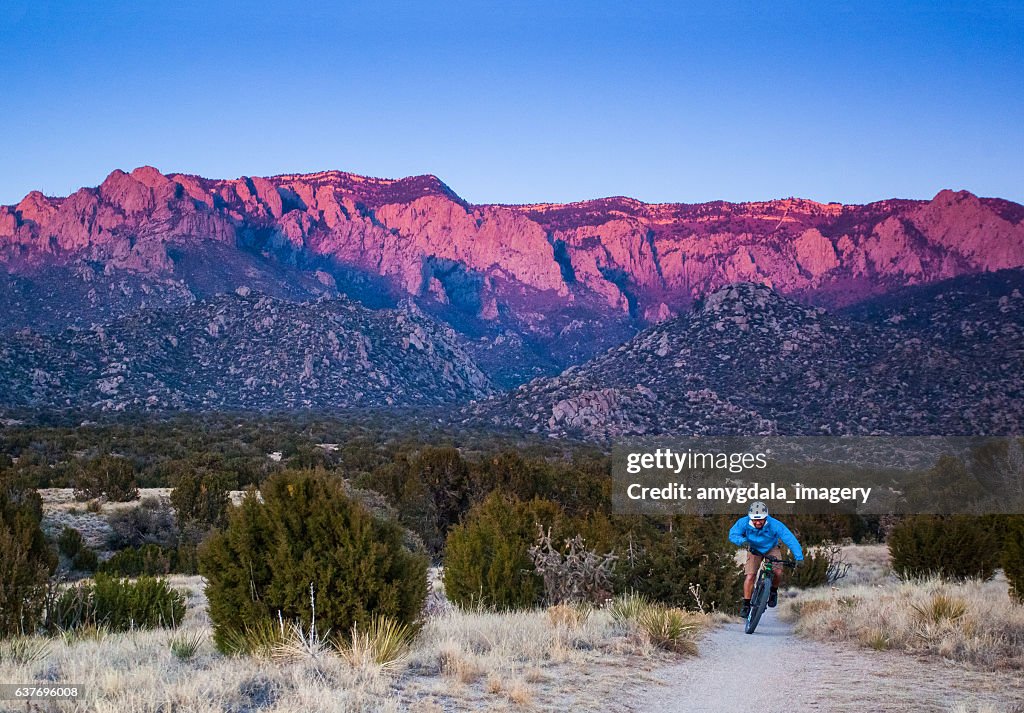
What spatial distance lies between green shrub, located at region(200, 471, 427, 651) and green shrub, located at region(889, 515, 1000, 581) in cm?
1665

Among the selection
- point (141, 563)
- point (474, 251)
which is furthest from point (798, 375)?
point (474, 251)

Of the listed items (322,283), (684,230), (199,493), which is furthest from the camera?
(684,230)

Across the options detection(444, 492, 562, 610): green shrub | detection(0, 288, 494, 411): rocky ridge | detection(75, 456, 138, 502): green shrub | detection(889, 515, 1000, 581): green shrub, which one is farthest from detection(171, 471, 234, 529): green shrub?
detection(0, 288, 494, 411): rocky ridge

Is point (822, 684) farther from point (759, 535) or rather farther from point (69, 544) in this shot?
Answer: point (69, 544)

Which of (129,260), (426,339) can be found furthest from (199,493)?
(129,260)

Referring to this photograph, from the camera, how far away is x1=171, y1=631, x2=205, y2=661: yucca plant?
28.1 feet

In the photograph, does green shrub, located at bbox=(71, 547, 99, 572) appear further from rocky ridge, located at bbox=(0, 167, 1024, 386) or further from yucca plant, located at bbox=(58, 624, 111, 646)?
rocky ridge, located at bbox=(0, 167, 1024, 386)

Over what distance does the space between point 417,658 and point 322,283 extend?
106801 millimetres

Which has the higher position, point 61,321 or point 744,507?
point 61,321

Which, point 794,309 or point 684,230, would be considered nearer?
point 794,309

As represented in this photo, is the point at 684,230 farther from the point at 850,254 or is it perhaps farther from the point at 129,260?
the point at 129,260

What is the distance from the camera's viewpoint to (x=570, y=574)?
13.8 metres

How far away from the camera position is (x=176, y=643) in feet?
29.3

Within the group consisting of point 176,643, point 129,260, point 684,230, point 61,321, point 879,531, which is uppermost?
point 684,230
